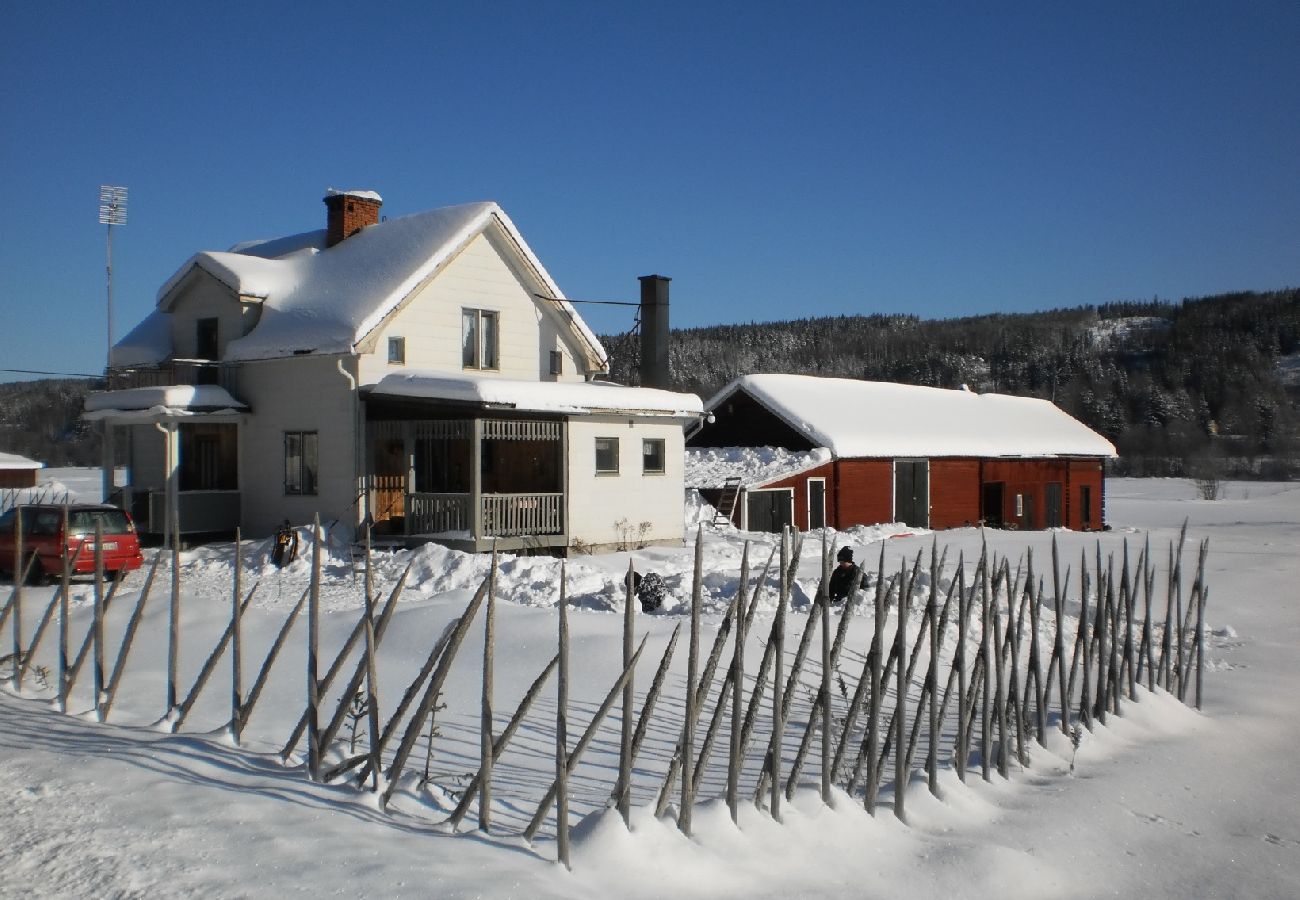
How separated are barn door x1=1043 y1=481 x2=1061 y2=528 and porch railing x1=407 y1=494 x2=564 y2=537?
24.3m

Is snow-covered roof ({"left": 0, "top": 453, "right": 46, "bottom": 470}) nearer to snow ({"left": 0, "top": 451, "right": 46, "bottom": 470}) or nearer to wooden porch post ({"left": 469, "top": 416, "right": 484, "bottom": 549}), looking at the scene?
snow ({"left": 0, "top": 451, "right": 46, "bottom": 470})

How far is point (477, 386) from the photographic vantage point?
19156mm

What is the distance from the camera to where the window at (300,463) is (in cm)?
2170

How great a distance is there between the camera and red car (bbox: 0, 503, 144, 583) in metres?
16.2

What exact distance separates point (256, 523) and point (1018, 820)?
713 inches

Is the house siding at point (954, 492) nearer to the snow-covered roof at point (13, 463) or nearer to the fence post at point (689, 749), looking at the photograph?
the fence post at point (689, 749)

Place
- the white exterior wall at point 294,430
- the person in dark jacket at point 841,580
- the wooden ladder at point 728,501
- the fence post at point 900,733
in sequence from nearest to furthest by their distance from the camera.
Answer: the fence post at point 900,733 → the person in dark jacket at point 841,580 → the white exterior wall at point 294,430 → the wooden ladder at point 728,501

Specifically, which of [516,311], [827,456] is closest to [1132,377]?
[827,456]

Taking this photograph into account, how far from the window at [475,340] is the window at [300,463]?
139 inches

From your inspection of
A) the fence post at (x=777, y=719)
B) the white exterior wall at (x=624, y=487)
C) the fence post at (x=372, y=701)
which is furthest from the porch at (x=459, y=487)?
the fence post at (x=777, y=719)

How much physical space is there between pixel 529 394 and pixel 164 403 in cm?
746

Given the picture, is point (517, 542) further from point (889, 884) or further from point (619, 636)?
point (889, 884)

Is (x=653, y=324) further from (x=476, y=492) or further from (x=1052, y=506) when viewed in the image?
(x=1052, y=506)

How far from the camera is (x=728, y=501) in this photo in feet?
94.6
